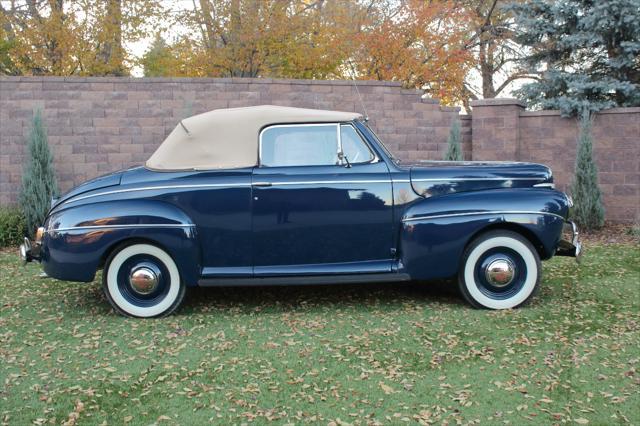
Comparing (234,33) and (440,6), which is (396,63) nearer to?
(440,6)

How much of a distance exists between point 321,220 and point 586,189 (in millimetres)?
6570

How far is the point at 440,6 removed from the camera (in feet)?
54.4

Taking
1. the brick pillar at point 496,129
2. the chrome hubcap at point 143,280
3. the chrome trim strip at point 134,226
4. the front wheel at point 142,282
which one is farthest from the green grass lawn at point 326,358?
the brick pillar at point 496,129

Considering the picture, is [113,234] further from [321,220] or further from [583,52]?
[583,52]

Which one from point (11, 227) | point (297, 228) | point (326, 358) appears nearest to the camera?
point (326, 358)

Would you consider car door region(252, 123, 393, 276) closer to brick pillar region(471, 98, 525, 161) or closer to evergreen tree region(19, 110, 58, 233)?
evergreen tree region(19, 110, 58, 233)

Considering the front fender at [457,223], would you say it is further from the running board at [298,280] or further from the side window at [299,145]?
the side window at [299,145]

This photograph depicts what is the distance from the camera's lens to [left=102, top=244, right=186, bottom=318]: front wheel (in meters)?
5.45

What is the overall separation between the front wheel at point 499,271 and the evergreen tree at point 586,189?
17.5ft

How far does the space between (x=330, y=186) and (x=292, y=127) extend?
680mm

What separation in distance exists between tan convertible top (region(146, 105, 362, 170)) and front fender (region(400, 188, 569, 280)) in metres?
1.13

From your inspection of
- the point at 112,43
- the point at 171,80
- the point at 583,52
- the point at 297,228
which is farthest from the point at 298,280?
the point at 112,43

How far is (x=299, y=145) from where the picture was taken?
5668 millimetres

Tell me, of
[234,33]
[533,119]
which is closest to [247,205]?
[533,119]
